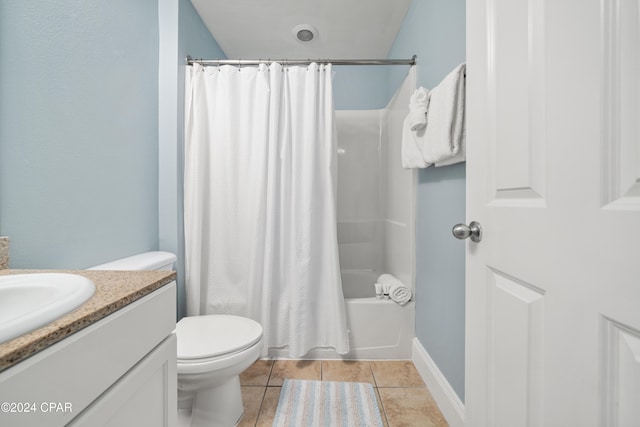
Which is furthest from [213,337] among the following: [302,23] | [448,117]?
[302,23]

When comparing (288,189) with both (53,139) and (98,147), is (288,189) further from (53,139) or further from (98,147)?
(53,139)

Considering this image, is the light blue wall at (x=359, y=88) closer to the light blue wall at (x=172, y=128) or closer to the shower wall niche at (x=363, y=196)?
the shower wall niche at (x=363, y=196)

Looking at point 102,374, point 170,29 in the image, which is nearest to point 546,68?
point 102,374

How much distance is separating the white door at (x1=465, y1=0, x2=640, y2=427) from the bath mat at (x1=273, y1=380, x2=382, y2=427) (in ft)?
2.31

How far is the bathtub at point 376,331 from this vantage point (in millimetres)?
1727

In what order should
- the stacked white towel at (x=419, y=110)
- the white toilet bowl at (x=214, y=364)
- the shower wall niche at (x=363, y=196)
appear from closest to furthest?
1. the white toilet bowl at (x=214, y=364)
2. the stacked white towel at (x=419, y=110)
3. the shower wall niche at (x=363, y=196)

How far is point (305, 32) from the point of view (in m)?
2.07

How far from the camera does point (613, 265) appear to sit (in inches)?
15.8

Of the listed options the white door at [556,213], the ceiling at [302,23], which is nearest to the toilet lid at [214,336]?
the white door at [556,213]

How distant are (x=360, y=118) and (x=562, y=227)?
2.21m

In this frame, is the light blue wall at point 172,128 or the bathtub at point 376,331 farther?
the bathtub at point 376,331

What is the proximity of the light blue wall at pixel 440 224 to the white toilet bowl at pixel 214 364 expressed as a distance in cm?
88

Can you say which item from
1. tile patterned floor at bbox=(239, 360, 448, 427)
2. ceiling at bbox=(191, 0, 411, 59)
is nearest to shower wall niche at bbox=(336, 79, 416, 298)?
ceiling at bbox=(191, 0, 411, 59)

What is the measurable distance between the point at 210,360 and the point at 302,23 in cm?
217
